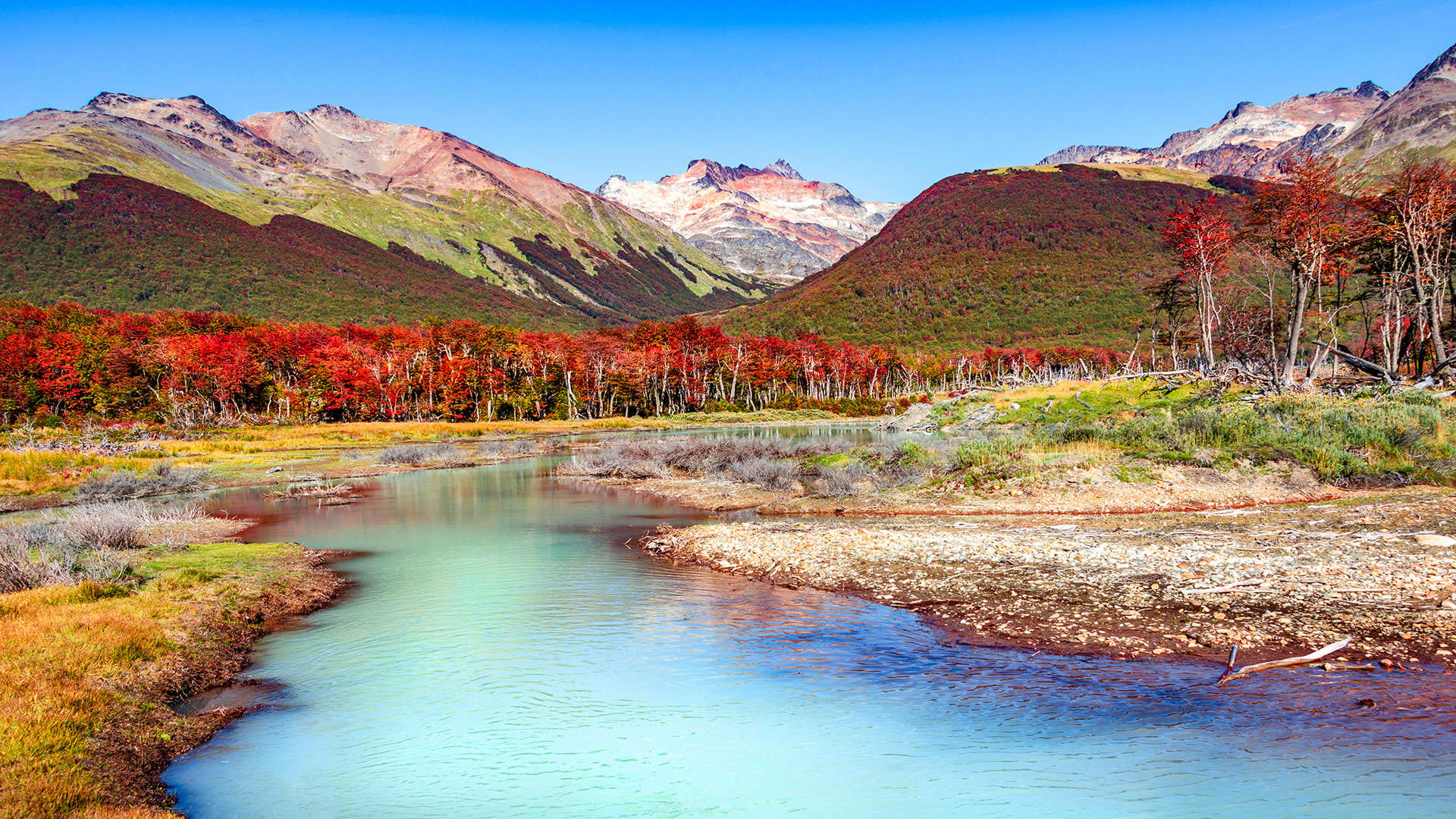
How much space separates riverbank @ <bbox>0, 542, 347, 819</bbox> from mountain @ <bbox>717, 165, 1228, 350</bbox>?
143645 mm

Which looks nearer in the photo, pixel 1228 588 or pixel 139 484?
pixel 1228 588

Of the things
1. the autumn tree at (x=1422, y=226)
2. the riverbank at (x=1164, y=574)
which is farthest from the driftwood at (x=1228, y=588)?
the autumn tree at (x=1422, y=226)

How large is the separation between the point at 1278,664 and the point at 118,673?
14.3m

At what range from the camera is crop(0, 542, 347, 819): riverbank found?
6.72 meters

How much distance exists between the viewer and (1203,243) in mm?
38500

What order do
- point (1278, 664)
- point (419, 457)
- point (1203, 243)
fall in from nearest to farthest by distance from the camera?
1. point (1278, 664)
2. point (1203, 243)
3. point (419, 457)

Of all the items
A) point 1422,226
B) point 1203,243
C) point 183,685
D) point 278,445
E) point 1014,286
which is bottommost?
point 183,685

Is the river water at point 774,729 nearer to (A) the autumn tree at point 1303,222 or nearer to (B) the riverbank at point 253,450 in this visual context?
(A) the autumn tree at point 1303,222

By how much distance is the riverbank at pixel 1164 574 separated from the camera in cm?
984

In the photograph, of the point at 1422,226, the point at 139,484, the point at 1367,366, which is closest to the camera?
the point at 1367,366

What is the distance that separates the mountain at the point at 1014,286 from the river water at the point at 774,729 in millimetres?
141721

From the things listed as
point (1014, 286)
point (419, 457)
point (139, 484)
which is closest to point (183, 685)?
point (139, 484)

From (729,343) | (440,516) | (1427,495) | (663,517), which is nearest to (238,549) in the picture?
(440,516)

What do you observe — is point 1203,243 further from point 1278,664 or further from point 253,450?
point 253,450
